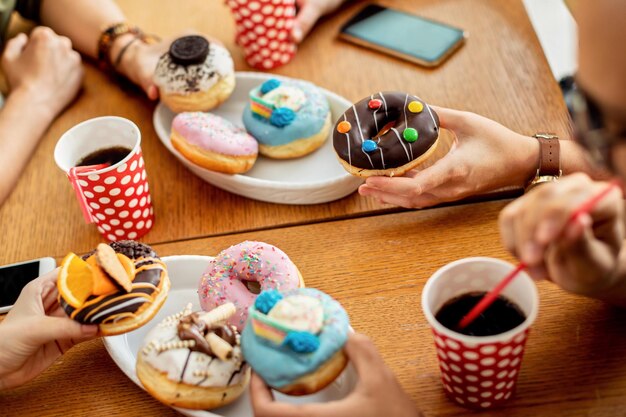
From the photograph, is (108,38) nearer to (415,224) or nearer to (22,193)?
(22,193)

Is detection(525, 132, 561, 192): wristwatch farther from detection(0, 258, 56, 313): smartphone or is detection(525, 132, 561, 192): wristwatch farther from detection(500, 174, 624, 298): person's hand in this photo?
detection(0, 258, 56, 313): smartphone

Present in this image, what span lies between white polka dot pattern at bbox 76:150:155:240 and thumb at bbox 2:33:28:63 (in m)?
0.67

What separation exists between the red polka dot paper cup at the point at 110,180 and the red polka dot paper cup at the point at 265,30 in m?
0.47

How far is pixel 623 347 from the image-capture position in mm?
994

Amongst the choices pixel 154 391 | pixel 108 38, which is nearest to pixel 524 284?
pixel 154 391

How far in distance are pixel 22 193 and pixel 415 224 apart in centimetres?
83

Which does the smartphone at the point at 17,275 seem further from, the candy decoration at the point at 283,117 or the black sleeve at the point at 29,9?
the black sleeve at the point at 29,9

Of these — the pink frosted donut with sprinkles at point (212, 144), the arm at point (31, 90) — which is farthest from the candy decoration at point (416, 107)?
the arm at point (31, 90)

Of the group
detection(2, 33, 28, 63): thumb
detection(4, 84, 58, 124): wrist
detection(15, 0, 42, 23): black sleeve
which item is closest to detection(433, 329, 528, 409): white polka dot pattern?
detection(4, 84, 58, 124): wrist

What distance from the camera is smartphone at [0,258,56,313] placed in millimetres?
1186

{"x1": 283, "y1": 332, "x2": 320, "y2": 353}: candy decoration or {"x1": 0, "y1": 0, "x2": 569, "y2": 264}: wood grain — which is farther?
{"x1": 0, "y1": 0, "x2": 569, "y2": 264}: wood grain

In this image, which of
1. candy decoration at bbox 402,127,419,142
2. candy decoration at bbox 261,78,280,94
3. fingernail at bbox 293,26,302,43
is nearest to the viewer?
candy decoration at bbox 402,127,419,142

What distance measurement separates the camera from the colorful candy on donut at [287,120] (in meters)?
1.38

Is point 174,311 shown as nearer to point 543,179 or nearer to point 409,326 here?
point 409,326
